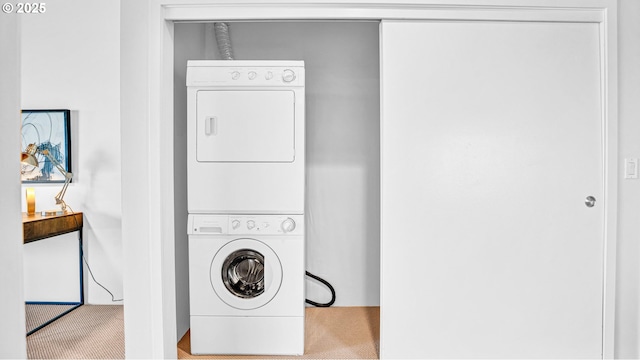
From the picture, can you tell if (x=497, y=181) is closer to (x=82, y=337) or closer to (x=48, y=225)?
(x=82, y=337)

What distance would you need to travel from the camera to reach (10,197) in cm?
74

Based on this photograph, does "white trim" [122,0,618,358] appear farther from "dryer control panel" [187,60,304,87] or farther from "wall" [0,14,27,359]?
"wall" [0,14,27,359]

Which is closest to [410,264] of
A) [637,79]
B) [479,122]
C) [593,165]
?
[479,122]

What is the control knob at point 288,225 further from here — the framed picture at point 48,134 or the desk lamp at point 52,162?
the framed picture at point 48,134

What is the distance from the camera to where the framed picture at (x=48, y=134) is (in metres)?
2.74

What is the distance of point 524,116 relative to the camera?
71.1 inches

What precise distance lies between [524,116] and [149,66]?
198 cm

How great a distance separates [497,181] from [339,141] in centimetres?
125

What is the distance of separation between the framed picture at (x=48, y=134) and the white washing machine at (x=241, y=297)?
1.60m

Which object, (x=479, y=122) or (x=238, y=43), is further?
(x=238, y=43)

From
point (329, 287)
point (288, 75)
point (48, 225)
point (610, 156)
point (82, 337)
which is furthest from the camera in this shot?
point (329, 287)

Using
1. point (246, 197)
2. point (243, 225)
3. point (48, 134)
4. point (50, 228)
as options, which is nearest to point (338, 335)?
point (243, 225)

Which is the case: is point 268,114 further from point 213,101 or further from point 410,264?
point 410,264

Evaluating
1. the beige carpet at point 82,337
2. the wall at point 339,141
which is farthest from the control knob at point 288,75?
the beige carpet at point 82,337
